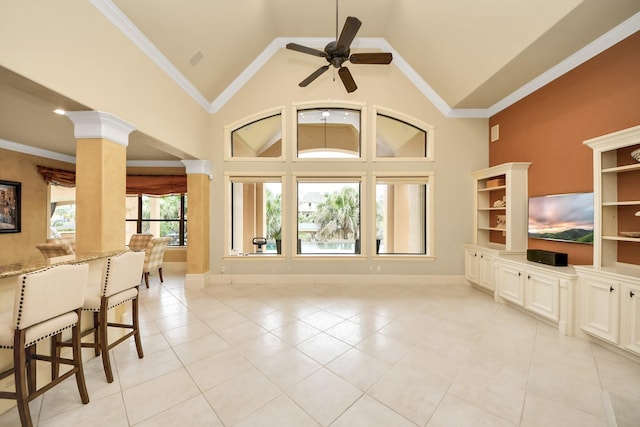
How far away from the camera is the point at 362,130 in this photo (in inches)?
201

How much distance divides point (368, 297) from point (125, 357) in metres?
3.24

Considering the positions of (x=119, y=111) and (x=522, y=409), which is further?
(x=119, y=111)

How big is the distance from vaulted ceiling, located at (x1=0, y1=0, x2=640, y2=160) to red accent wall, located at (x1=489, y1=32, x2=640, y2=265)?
0.60 ft

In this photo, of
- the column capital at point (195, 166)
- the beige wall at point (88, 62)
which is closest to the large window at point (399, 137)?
the column capital at point (195, 166)

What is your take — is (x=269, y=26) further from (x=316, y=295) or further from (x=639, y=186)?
(x=639, y=186)

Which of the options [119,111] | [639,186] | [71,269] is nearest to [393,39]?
[639,186]

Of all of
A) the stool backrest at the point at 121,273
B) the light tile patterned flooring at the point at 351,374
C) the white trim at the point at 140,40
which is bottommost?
the light tile patterned flooring at the point at 351,374

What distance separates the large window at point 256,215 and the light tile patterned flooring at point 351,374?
209 cm

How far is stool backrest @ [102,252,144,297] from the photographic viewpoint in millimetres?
2135

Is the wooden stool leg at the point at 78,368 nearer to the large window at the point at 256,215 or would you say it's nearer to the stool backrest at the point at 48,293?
the stool backrest at the point at 48,293

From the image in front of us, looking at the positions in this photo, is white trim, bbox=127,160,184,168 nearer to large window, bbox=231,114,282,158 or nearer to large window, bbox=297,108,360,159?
large window, bbox=231,114,282,158

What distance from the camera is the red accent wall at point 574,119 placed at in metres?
2.80

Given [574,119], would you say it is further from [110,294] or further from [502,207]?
[110,294]

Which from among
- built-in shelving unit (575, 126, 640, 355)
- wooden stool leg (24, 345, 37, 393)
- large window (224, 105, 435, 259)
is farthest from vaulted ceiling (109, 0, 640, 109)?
wooden stool leg (24, 345, 37, 393)
